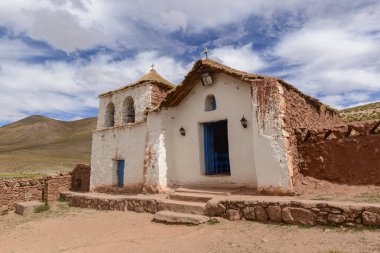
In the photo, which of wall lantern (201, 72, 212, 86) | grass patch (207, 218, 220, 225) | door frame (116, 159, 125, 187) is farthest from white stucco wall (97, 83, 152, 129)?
grass patch (207, 218, 220, 225)

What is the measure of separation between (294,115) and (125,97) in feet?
28.5

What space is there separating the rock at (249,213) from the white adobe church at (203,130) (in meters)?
1.32

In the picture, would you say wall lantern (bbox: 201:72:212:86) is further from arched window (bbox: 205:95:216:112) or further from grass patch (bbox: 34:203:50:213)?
grass patch (bbox: 34:203:50:213)

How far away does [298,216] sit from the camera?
6.82 m

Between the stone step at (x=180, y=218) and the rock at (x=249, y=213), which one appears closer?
the rock at (x=249, y=213)

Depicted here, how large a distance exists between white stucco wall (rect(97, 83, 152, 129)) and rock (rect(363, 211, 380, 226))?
10075 millimetres

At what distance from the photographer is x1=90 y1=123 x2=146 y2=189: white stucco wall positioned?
43.6 feet

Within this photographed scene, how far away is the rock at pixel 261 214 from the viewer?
7.43m

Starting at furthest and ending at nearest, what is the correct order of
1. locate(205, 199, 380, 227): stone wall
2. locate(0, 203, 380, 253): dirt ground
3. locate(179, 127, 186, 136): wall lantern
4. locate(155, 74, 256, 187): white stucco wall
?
locate(179, 127, 186, 136): wall lantern → locate(155, 74, 256, 187): white stucco wall → locate(205, 199, 380, 227): stone wall → locate(0, 203, 380, 253): dirt ground

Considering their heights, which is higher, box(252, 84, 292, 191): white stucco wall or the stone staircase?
box(252, 84, 292, 191): white stucco wall

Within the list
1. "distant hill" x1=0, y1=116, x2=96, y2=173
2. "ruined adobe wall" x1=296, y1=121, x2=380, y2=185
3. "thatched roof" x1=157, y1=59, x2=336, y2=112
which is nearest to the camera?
"ruined adobe wall" x1=296, y1=121, x2=380, y2=185

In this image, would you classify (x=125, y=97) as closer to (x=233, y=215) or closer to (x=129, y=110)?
(x=129, y=110)

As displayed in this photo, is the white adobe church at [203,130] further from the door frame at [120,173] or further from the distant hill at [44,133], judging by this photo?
the distant hill at [44,133]

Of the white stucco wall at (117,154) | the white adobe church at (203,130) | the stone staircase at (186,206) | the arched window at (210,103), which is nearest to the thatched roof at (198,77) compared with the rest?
the white adobe church at (203,130)
